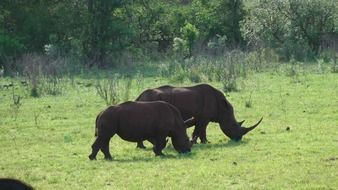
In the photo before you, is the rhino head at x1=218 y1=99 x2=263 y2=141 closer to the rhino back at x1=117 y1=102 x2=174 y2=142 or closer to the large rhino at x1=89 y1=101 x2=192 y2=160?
the large rhino at x1=89 y1=101 x2=192 y2=160

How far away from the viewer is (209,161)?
1304 cm

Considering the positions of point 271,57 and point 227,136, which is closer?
point 227,136

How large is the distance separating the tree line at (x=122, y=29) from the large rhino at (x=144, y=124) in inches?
964

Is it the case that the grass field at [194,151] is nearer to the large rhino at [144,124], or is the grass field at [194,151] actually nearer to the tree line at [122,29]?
the large rhino at [144,124]

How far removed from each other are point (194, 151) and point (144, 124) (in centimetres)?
126

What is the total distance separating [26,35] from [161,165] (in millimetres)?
33399

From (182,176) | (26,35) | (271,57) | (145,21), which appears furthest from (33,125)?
(145,21)

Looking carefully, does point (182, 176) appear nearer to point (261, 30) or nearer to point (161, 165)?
point (161, 165)

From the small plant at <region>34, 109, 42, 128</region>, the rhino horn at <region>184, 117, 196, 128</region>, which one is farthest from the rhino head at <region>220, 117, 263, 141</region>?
the small plant at <region>34, 109, 42, 128</region>

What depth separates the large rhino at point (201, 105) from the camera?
15.9 metres

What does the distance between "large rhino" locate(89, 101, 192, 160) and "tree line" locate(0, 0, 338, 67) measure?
80.4ft

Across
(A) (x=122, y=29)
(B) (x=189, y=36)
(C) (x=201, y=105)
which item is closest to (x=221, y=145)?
(C) (x=201, y=105)

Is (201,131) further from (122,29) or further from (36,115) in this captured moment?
(122,29)

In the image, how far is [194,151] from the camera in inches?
567
